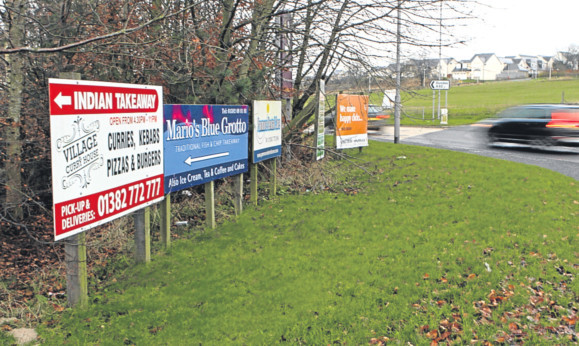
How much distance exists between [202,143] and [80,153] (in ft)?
9.55

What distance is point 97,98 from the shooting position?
525cm

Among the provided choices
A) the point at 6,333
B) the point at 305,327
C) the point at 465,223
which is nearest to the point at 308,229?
the point at 465,223

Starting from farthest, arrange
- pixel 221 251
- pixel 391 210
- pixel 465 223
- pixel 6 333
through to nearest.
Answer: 1. pixel 391 210
2. pixel 465 223
3. pixel 221 251
4. pixel 6 333

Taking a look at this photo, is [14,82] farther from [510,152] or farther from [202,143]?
[510,152]

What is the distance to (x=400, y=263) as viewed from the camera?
250 inches

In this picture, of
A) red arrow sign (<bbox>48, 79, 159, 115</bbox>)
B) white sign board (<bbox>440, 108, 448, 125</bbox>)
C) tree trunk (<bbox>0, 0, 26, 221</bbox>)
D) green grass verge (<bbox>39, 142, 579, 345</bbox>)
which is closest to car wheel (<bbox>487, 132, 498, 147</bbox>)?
green grass verge (<bbox>39, 142, 579, 345</bbox>)

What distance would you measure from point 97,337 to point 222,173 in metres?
4.14

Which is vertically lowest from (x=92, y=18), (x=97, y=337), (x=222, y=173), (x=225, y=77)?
(x=97, y=337)

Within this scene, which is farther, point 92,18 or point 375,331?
point 92,18

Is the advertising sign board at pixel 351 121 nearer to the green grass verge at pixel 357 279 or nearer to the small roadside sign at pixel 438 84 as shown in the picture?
the green grass verge at pixel 357 279

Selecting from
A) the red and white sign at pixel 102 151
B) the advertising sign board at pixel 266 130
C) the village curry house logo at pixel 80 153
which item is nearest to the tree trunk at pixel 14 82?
the red and white sign at pixel 102 151

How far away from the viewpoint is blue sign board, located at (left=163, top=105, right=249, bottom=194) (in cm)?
700

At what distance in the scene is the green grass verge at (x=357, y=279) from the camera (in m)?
4.73

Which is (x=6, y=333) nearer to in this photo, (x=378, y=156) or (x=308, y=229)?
(x=308, y=229)
